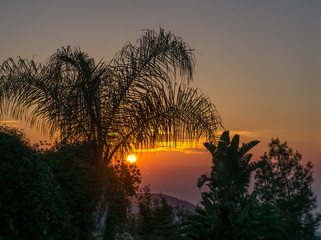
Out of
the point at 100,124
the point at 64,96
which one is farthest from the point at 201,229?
the point at 64,96

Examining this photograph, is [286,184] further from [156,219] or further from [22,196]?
[22,196]

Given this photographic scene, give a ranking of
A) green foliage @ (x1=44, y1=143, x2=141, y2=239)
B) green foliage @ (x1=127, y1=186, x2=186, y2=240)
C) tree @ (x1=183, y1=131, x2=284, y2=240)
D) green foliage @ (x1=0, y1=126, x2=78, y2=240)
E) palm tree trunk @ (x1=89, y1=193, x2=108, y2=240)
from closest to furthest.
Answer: green foliage @ (x1=0, y1=126, x2=78, y2=240) < palm tree trunk @ (x1=89, y1=193, x2=108, y2=240) < green foliage @ (x1=44, y1=143, x2=141, y2=239) < tree @ (x1=183, y1=131, x2=284, y2=240) < green foliage @ (x1=127, y1=186, x2=186, y2=240)

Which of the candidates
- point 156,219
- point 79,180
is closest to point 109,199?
→ point 79,180

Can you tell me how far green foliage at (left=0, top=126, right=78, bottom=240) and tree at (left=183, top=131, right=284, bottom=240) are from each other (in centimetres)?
694

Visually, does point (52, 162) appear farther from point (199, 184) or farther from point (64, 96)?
point (199, 184)

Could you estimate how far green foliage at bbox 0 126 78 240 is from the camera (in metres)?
8.54

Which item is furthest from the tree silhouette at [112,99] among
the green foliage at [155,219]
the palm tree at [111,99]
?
the green foliage at [155,219]

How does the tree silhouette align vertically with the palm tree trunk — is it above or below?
above

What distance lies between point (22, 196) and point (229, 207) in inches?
339

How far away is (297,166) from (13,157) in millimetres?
29693

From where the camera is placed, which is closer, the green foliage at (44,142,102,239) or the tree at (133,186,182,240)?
the green foliage at (44,142,102,239)

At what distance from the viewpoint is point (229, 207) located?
48.8 feet

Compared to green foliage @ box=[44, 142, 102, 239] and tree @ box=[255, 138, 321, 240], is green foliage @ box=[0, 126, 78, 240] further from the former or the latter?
tree @ box=[255, 138, 321, 240]

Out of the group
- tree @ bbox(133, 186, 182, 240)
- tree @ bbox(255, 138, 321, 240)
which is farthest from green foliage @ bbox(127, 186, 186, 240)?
tree @ bbox(255, 138, 321, 240)
